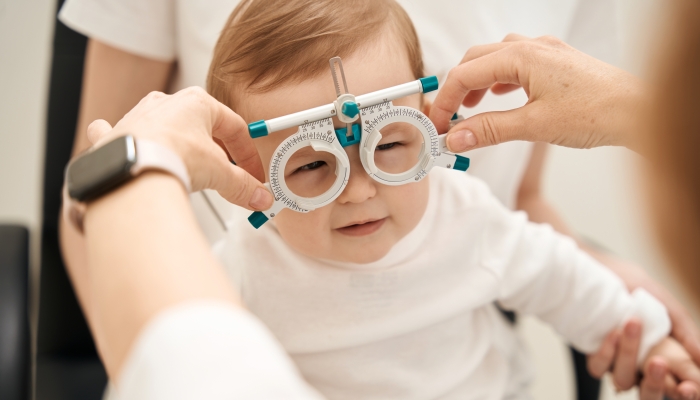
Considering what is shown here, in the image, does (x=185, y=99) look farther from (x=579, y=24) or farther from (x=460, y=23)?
(x=579, y=24)

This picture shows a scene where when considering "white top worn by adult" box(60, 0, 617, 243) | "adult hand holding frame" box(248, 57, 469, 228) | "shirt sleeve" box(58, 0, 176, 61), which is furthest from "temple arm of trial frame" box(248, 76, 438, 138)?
"shirt sleeve" box(58, 0, 176, 61)

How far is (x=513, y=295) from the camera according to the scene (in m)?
0.92

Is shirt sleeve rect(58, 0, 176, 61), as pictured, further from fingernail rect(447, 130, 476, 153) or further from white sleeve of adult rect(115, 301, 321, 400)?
white sleeve of adult rect(115, 301, 321, 400)

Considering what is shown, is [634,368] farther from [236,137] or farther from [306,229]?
[236,137]

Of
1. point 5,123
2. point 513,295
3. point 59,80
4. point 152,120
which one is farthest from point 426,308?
point 5,123

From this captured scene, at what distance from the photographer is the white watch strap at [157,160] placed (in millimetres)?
450

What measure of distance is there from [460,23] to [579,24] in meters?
0.23

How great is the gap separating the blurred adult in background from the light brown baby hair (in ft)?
0.62

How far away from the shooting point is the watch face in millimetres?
444

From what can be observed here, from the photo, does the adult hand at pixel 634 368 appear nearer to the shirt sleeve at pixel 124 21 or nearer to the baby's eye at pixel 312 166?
the baby's eye at pixel 312 166

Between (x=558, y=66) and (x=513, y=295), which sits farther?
(x=513, y=295)

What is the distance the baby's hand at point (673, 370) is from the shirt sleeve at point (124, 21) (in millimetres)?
927

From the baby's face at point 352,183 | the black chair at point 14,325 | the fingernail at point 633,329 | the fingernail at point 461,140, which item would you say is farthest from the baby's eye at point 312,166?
the fingernail at point 633,329

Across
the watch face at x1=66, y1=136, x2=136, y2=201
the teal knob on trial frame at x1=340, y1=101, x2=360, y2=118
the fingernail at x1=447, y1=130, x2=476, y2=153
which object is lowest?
the fingernail at x1=447, y1=130, x2=476, y2=153
